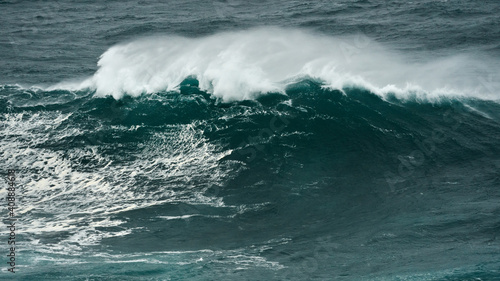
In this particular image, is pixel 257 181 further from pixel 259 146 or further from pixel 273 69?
pixel 273 69

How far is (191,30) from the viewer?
4516 centimetres

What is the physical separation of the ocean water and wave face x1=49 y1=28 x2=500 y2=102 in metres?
0.13

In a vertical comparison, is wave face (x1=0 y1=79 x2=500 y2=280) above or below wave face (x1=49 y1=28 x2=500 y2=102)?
below

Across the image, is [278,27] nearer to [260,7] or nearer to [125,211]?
[260,7]

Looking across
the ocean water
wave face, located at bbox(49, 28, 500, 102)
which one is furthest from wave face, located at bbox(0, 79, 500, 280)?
wave face, located at bbox(49, 28, 500, 102)

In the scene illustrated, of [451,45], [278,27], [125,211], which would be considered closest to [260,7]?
[278,27]

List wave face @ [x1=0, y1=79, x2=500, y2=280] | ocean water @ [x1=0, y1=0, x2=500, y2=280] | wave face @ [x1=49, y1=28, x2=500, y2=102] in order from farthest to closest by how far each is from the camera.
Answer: wave face @ [x1=49, y1=28, x2=500, y2=102] → ocean water @ [x1=0, y1=0, x2=500, y2=280] → wave face @ [x1=0, y1=79, x2=500, y2=280]

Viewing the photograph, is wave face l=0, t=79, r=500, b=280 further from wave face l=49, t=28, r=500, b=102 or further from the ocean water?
wave face l=49, t=28, r=500, b=102

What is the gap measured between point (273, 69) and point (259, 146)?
7.17 meters

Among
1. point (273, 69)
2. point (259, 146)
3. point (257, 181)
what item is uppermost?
point (273, 69)

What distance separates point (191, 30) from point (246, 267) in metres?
25.7

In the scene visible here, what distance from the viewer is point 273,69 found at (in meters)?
37.0

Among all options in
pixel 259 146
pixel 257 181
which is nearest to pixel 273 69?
pixel 259 146

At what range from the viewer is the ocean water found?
77.4 feet
